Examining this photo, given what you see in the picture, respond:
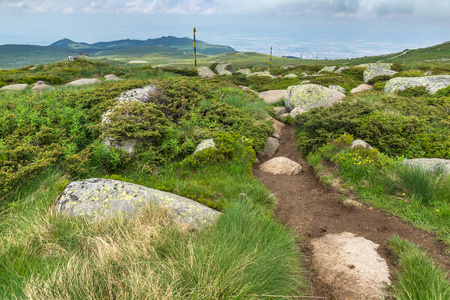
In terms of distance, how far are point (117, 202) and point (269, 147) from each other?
20.5 feet

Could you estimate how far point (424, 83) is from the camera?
518 inches

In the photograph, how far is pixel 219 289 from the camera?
212 cm

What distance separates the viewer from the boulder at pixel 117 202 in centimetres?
356

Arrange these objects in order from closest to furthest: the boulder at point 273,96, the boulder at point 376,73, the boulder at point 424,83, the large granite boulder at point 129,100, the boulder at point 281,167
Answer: the large granite boulder at point 129,100
the boulder at point 281,167
the boulder at point 424,83
the boulder at point 273,96
the boulder at point 376,73

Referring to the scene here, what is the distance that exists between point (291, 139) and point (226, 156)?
14.9ft

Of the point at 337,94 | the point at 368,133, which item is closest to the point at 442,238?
the point at 368,133

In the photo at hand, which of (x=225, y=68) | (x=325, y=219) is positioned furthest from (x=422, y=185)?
(x=225, y=68)

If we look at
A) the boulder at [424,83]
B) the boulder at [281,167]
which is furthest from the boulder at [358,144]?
the boulder at [424,83]

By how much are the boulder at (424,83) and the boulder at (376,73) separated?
21.1 ft

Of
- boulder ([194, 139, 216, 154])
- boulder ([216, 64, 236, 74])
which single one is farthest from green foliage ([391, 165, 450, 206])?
boulder ([216, 64, 236, 74])

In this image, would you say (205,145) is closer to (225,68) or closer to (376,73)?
(376,73)

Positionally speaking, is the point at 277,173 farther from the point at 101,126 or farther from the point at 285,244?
the point at 101,126

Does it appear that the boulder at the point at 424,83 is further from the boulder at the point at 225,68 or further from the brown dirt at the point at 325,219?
the boulder at the point at 225,68

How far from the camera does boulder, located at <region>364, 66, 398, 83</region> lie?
19.9 m
